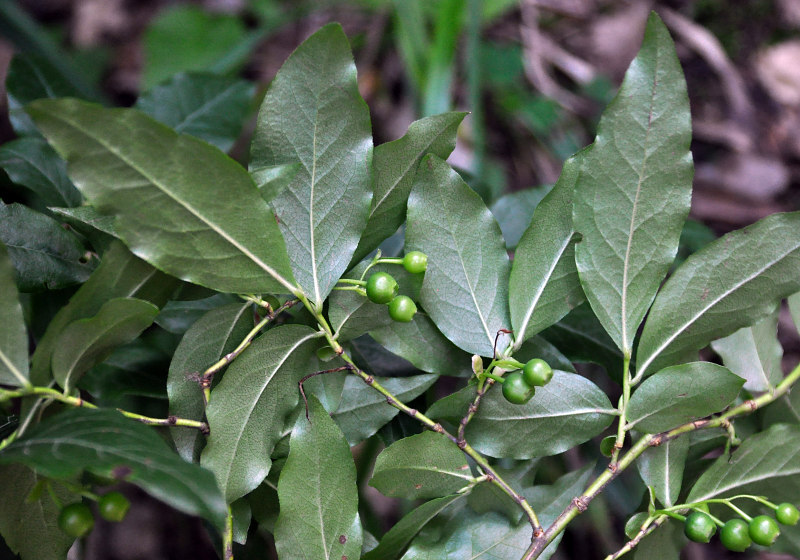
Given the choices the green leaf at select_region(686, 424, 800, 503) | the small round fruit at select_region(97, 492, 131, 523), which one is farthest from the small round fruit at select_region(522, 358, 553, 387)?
the small round fruit at select_region(97, 492, 131, 523)

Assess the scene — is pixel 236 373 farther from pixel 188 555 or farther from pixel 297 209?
pixel 188 555

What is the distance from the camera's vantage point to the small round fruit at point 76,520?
1.54 ft

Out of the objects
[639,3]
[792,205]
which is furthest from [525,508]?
[639,3]

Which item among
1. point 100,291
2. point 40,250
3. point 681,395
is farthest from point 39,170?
point 681,395

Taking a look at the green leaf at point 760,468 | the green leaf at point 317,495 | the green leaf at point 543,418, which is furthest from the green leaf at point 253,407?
the green leaf at point 760,468

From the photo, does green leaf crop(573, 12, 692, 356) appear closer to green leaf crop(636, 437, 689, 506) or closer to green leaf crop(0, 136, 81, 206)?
green leaf crop(636, 437, 689, 506)

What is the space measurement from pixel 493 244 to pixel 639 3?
6.26 ft

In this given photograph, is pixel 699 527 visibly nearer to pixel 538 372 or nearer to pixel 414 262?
pixel 538 372

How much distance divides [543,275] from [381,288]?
0.51ft

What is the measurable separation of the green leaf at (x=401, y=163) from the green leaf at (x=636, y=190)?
123mm

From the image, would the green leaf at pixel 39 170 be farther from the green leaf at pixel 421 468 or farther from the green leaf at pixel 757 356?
the green leaf at pixel 757 356

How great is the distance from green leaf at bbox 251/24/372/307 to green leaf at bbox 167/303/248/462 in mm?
82

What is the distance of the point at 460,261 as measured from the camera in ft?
1.88

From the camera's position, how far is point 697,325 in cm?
57
